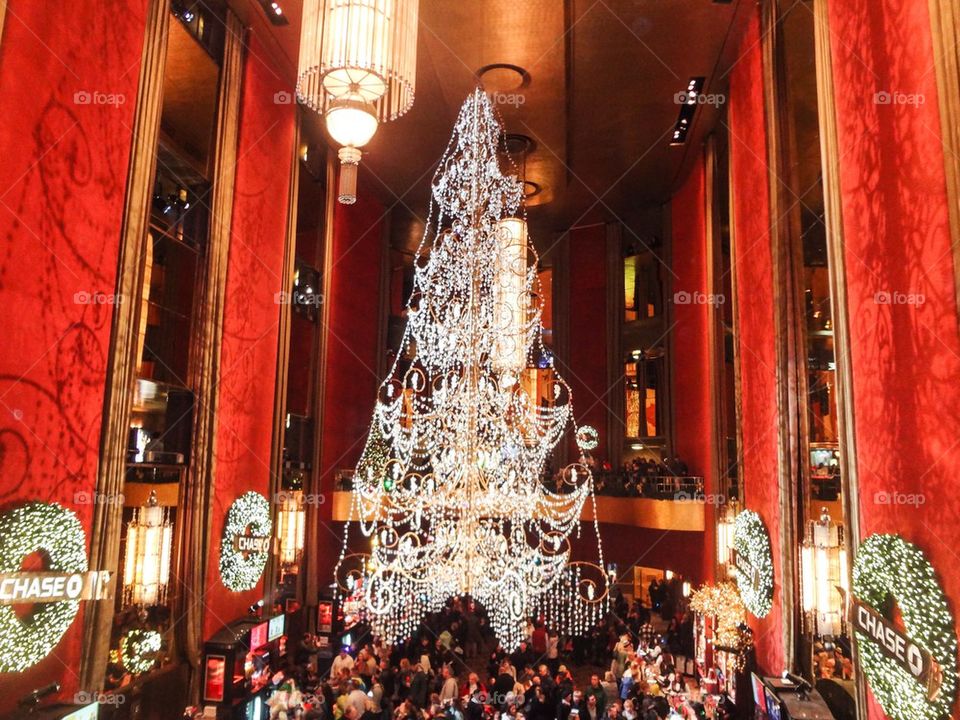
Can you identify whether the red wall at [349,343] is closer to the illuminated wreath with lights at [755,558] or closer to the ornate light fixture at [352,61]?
the illuminated wreath with lights at [755,558]

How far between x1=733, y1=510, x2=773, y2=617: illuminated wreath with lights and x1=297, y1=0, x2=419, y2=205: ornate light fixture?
18.7 feet

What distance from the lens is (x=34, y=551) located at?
5.07m

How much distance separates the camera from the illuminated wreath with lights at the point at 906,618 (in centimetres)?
341

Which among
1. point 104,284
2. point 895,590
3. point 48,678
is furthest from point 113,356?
point 895,590

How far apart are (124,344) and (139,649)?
309 cm

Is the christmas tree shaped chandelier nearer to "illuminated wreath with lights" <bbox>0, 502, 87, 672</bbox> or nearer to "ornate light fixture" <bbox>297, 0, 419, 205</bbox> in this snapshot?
"illuminated wreath with lights" <bbox>0, 502, 87, 672</bbox>

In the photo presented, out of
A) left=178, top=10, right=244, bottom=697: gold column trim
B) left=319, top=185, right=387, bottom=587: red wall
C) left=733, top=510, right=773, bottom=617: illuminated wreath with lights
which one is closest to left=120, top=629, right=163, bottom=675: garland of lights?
left=178, top=10, right=244, bottom=697: gold column trim

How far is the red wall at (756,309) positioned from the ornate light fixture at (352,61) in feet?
16.7

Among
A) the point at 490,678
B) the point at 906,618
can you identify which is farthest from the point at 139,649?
the point at 906,618

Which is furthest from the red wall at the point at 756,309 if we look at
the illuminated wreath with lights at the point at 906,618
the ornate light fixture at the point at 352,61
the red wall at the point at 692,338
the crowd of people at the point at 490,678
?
the ornate light fixture at the point at 352,61

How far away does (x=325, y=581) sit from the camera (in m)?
12.6

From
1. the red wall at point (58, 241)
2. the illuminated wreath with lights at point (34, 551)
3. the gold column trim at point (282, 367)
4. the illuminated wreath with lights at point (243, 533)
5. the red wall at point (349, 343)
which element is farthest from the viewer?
the red wall at point (349, 343)

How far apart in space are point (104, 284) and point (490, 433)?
3.95 meters

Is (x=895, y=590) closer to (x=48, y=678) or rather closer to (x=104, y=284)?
(x=48, y=678)
